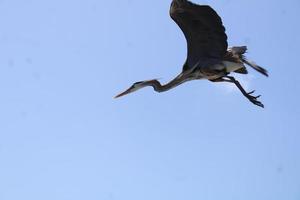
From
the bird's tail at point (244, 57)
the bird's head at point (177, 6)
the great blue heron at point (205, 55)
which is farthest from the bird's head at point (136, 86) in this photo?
the bird's tail at point (244, 57)

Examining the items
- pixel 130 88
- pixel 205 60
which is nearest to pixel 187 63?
pixel 205 60

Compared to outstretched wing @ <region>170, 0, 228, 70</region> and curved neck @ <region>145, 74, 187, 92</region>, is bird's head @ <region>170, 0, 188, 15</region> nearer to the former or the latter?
outstretched wing @ <region>170, 0, 228, 70</region>

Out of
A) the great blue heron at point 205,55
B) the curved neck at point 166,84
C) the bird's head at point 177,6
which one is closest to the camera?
the bird's head at point 177,6

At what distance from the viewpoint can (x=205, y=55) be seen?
13.5m

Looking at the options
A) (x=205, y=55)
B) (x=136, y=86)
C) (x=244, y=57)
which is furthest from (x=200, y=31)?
(x=136, y=86)

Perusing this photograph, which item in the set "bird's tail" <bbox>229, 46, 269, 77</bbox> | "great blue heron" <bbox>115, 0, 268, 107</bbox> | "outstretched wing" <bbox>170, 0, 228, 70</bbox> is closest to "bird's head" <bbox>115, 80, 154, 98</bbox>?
"great blue heron" <bbox>115, 0, 268, 107</bbox>

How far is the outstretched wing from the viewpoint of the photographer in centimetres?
1255

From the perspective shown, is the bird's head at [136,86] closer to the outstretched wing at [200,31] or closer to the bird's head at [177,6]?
the outstretched wing at [200,31]

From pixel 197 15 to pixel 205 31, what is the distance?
0.46 m

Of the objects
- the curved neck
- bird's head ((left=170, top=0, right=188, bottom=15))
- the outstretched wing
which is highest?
bird's head ((left=170, top=0, right=188, bottom=15))

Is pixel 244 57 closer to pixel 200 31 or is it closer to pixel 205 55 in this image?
pixel 205 55

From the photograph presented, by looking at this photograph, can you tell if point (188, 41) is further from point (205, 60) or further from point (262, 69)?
point (262, 69)

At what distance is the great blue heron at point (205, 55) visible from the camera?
12.9 m

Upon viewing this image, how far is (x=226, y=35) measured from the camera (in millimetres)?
13008
